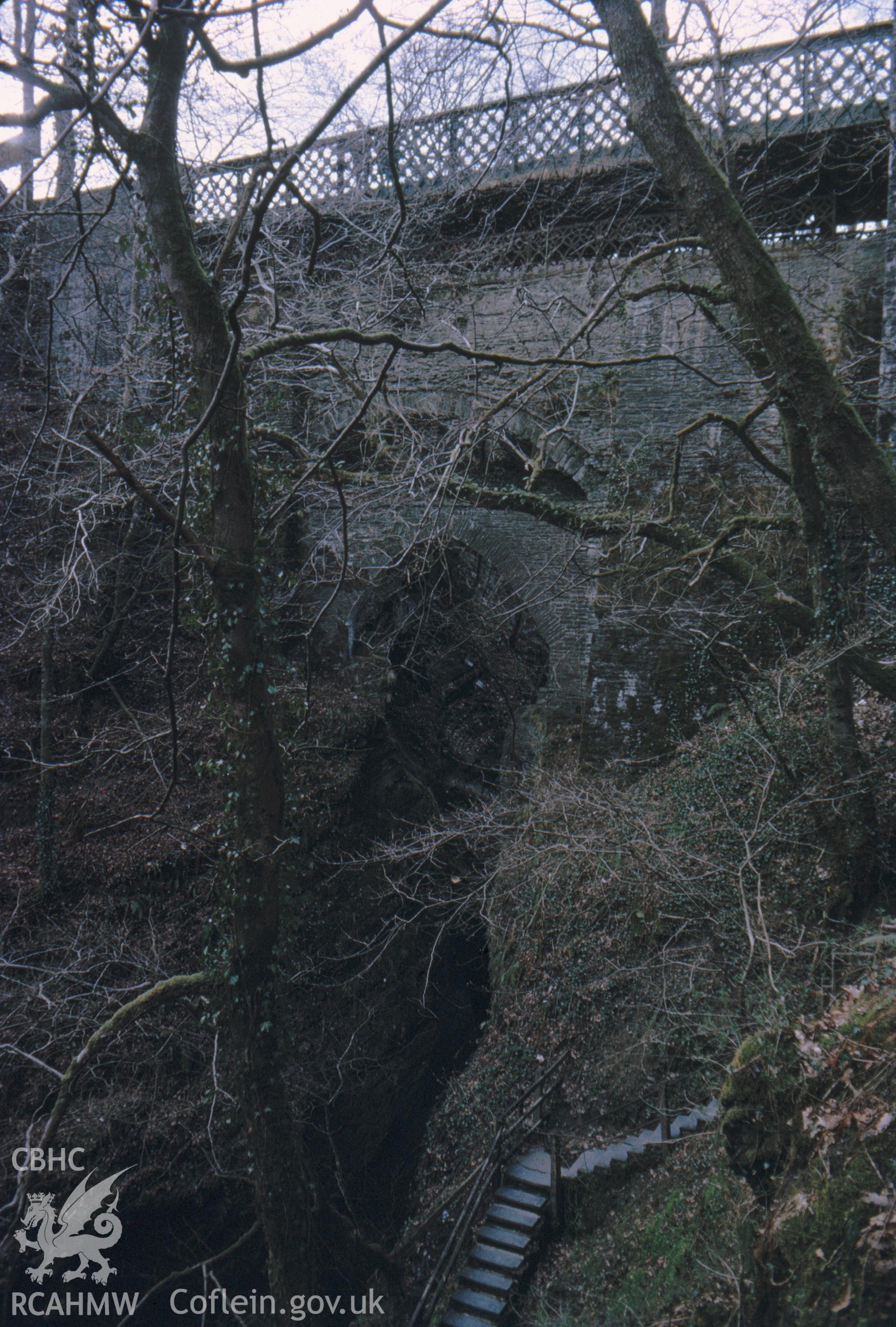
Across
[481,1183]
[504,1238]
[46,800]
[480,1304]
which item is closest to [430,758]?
[46,800]

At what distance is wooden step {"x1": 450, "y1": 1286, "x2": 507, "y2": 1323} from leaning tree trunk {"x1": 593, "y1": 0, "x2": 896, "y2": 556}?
6.94m

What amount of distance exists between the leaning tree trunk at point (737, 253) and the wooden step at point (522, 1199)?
260 inches

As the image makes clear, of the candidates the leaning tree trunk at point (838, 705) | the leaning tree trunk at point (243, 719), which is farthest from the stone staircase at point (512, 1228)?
the leaning tree trunk at point (243, 719)

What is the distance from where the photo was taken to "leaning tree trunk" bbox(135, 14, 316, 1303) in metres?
4.49

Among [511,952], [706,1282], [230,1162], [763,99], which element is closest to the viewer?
[706,1282]

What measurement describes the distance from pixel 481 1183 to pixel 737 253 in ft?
25.5

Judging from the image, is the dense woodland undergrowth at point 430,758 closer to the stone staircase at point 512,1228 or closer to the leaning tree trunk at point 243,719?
the leaning tree trunk at point 243,719

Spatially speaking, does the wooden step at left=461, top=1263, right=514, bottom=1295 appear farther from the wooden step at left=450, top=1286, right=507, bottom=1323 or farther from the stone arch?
the stone arch

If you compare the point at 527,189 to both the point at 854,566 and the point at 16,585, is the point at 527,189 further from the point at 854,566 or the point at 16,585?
the point at 16,585

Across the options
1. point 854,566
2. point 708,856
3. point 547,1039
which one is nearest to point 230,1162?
point 547,1039

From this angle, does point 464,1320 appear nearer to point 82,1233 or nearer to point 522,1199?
point 522,1199

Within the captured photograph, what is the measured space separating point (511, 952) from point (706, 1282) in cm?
438

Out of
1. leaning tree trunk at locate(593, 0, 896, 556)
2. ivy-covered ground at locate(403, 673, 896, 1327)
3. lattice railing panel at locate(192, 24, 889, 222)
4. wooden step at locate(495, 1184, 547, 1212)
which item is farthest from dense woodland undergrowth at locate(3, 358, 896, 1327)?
lattice railing panel at locate(192, 24, 889, 222)

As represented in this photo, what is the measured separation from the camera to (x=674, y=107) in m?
4.78
